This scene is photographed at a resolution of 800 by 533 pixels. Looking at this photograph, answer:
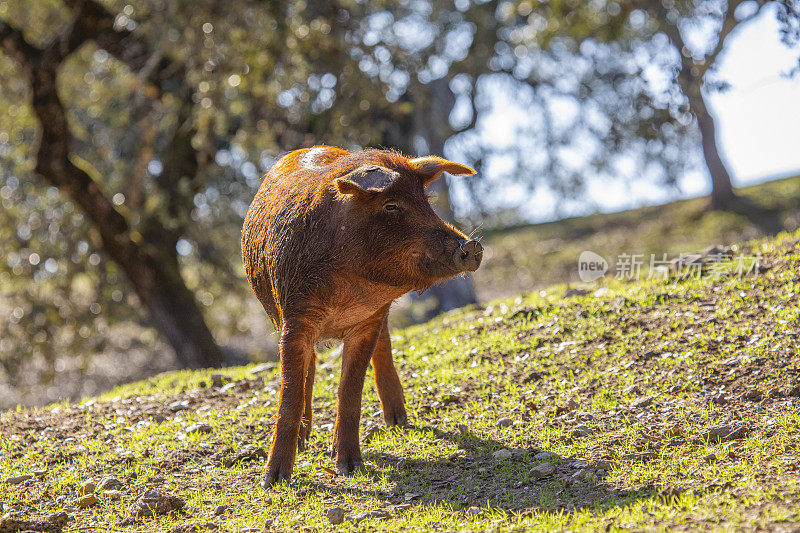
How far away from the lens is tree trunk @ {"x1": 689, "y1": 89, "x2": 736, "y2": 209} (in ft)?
71.1

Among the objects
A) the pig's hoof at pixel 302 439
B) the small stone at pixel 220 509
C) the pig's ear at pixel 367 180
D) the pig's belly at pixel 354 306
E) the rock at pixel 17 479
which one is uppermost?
the pig's ear at pixel 367 180

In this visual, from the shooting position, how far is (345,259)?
5.64m

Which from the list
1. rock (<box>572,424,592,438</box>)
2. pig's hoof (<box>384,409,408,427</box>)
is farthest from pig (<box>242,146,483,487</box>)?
rock (<box>572,424,592,438</box>)

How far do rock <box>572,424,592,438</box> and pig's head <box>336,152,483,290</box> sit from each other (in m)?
1.76

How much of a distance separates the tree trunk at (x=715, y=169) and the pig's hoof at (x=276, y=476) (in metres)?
18.0

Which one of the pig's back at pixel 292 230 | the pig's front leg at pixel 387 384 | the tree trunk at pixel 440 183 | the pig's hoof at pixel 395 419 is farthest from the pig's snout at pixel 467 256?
the tree trunk at pixel 440 183

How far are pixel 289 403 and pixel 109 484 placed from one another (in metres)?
1.60

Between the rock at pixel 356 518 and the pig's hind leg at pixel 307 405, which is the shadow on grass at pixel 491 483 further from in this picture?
the pig's hind leg at pixel 307 405

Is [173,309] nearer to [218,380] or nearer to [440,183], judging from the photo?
[218,380]

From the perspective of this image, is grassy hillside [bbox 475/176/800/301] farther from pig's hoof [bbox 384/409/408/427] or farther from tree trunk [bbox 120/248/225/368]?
pig's hoof [bbox 384/409/408/427]

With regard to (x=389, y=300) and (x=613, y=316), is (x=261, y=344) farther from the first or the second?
(x=389, y=300)

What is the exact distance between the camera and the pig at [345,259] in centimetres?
558

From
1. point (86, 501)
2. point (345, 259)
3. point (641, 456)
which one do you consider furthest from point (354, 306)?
point (86, 501)

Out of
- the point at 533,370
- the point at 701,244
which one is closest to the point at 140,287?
the point at 533,370
